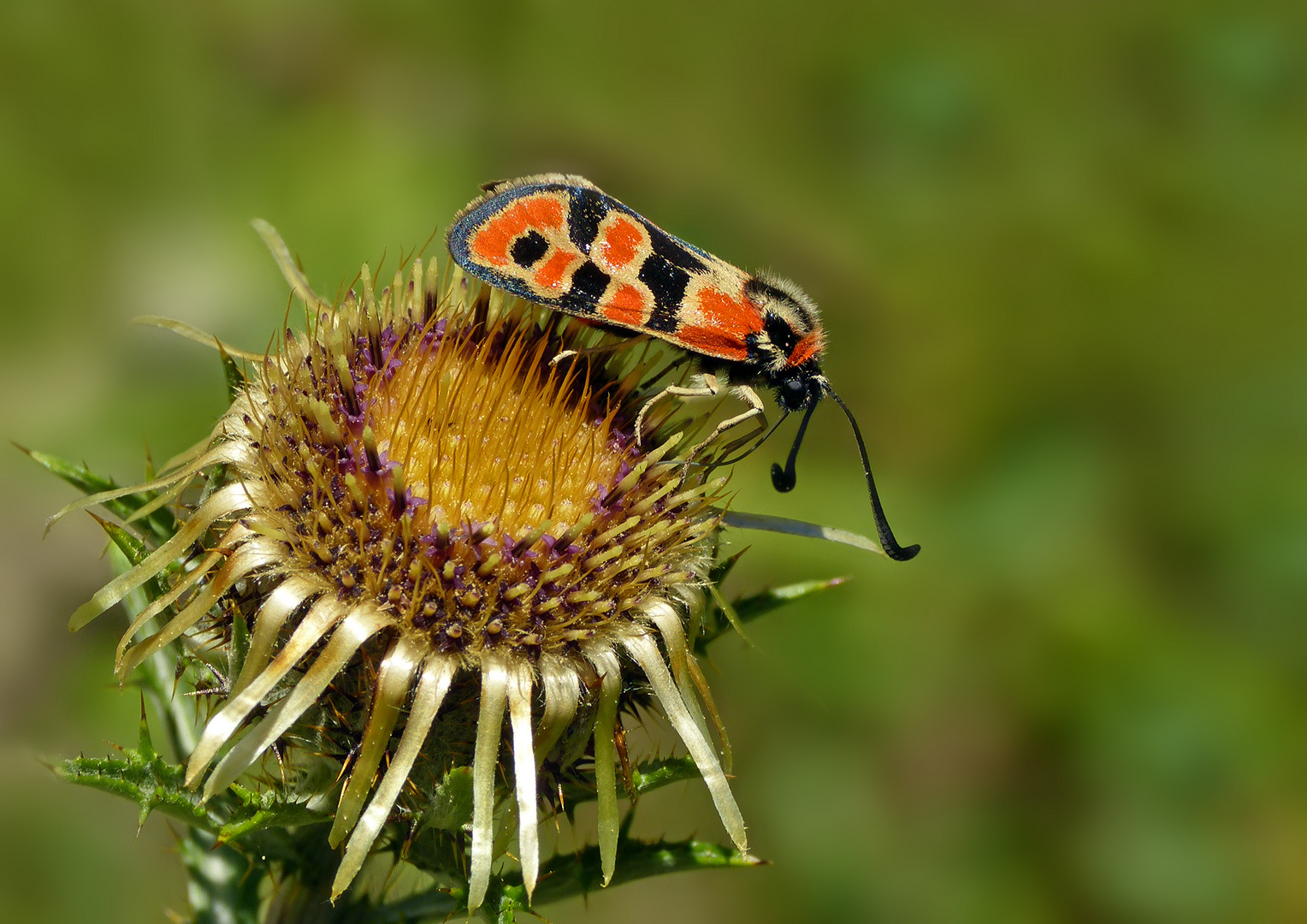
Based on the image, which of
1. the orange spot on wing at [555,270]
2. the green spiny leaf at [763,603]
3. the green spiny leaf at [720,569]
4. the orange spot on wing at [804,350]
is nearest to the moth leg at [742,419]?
the orange spot on wing at [804,350]

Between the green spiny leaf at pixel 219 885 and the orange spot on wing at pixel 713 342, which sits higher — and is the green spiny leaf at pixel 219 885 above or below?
below

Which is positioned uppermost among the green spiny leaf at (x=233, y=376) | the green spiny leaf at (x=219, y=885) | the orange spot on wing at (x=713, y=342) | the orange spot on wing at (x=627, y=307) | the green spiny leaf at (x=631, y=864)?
the orange spot on wing at (x=627, y=307)

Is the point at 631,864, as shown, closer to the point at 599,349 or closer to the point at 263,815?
the point at 263,815

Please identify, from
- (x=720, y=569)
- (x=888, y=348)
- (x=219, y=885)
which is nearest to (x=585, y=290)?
(x=720, y=569)

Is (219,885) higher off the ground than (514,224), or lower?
lower

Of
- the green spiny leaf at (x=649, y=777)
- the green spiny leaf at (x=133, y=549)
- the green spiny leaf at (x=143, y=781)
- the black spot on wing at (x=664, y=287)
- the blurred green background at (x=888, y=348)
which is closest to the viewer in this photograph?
the green spiny leaf at (x=143, y=781)

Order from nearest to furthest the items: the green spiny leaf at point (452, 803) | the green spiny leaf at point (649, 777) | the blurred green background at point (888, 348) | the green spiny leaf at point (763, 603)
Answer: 1. the green spiny leaf at point (452, 803)
2. the green spiny leaf at point (649, 777)
3. the green spiny leaf at point (763, 603)
4. the blurred green background at point (888, 348)

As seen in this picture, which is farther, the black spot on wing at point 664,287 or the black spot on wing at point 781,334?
the black spot on wing at point 781,334

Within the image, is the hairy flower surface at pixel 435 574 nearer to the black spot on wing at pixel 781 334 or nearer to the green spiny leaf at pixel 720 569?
the green spiny leaf at pixel 720 569

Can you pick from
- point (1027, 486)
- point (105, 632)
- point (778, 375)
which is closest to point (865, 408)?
point (1027, 486)
